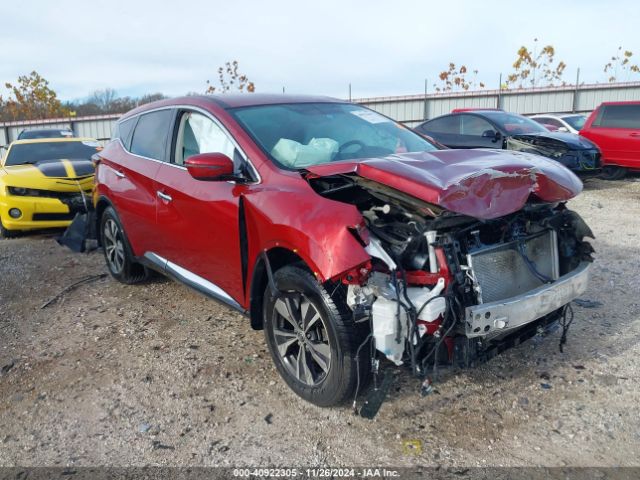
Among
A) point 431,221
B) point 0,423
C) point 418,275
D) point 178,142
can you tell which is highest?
point 178,142

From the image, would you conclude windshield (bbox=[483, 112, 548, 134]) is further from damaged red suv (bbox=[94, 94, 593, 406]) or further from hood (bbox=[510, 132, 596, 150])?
damaged red suv (bbox=[94, 94, 593, 406])

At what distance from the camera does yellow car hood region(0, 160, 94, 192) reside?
7.45 metres

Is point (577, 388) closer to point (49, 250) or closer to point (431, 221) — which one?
point (431, 221)

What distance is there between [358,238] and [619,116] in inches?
434

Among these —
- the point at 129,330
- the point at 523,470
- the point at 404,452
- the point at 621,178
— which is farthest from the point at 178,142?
the point at 621,178

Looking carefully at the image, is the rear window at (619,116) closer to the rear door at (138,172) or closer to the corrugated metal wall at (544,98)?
the rear door at (138,172)

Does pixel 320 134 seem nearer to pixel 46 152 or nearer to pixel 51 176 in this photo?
pixel 51 176

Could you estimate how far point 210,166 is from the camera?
3.22 meters

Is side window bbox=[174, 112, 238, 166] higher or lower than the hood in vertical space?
higher

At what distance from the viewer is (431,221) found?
269 cm

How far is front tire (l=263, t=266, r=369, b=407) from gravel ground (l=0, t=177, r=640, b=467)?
0.52ft

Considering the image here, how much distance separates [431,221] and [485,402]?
118cm

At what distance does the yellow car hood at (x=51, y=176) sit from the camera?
745cm

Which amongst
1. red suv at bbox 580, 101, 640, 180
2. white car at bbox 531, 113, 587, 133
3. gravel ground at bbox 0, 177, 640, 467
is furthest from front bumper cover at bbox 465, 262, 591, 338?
white car at bbox 531, 113, 587, 133
